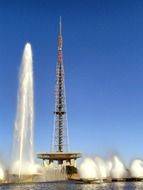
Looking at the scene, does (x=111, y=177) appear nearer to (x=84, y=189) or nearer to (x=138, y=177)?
(x=138, y=177)

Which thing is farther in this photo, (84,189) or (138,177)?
(138,177)

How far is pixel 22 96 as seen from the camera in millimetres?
130750

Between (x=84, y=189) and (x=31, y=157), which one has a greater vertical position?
(x=31, y=157)

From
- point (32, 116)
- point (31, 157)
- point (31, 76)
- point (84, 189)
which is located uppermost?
point (31, 76)

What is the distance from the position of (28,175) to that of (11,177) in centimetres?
842

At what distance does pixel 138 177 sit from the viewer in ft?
581

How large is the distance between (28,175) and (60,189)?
37.0 metres

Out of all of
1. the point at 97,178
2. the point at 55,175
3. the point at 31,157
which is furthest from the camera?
the point at 55,175

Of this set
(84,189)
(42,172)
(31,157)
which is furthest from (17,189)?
(42,172)

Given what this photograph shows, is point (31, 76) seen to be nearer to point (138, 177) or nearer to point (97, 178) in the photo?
point (97, 178)

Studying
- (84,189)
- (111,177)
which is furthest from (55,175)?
(84,189)

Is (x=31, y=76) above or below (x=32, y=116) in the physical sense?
above

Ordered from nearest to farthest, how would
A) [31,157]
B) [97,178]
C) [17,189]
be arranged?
[17,189] < [31,157] < [97,178]

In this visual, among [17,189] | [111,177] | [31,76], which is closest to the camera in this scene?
[17,189]
